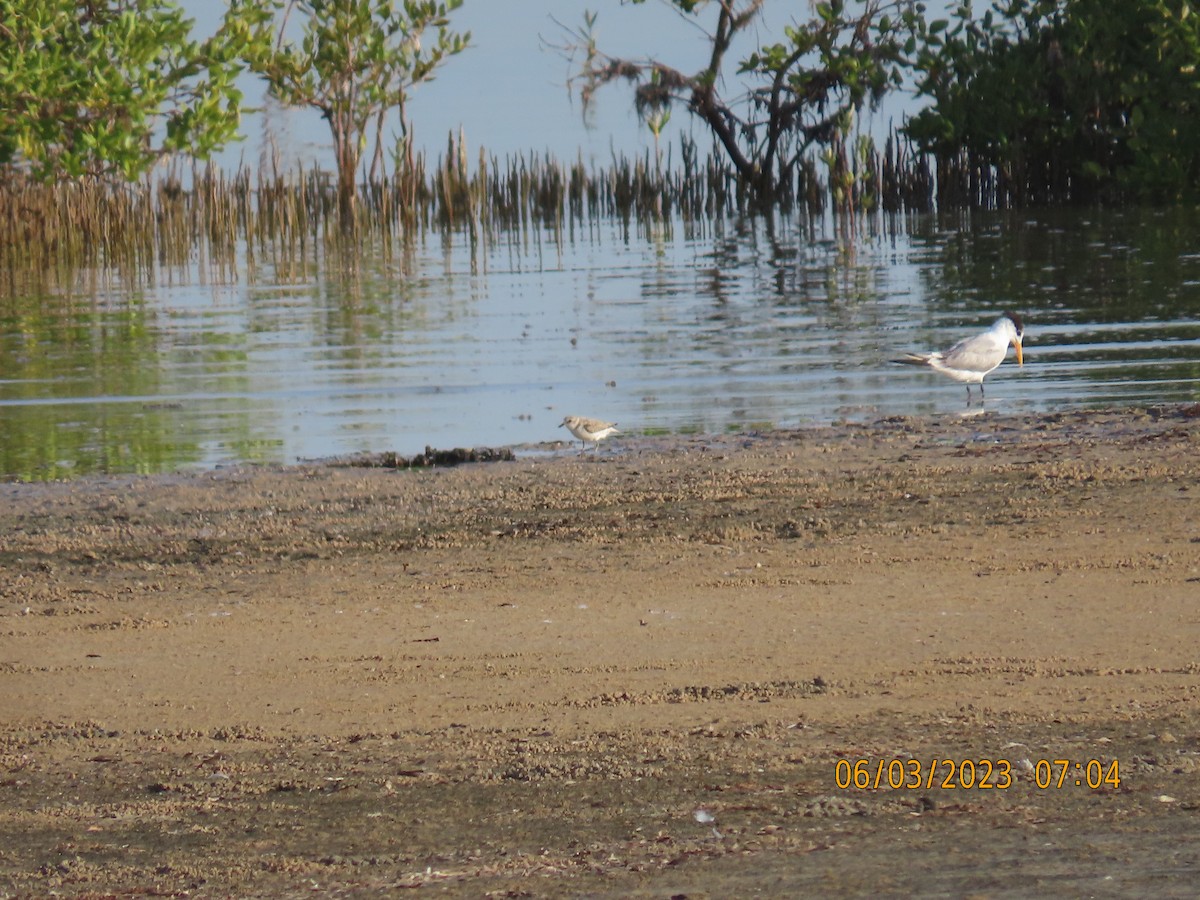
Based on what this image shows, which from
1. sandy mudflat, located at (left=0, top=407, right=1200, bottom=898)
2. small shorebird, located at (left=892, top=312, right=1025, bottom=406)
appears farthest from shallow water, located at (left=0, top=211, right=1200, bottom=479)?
sandy mudflat, located at (left=0, top=407, right=1200, bottom=898)

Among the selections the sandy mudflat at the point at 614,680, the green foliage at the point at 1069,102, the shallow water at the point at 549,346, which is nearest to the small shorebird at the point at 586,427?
the sandy mudflat at the point at 614,680

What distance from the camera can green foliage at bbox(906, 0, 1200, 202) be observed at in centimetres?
3309

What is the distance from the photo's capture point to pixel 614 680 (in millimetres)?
4758

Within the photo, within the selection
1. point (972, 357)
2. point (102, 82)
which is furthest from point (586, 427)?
point (102, 82)

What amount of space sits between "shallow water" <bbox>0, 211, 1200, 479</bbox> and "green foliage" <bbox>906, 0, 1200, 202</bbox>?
922 centimetres

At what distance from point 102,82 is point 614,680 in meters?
19.0

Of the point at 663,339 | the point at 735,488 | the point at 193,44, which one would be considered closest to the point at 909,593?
the point at 735,488

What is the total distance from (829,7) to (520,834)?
114 feet

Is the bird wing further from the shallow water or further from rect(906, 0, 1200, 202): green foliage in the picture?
rect(906, 0, 1200, 202): green foliage

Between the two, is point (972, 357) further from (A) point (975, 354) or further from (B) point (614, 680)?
(B) point (614, 680)

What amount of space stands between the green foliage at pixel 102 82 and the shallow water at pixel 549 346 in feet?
6.10

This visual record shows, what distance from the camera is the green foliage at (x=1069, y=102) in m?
33.1

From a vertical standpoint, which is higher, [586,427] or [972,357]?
[972,357]

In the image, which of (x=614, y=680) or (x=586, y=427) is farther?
(x=586, y=427)
